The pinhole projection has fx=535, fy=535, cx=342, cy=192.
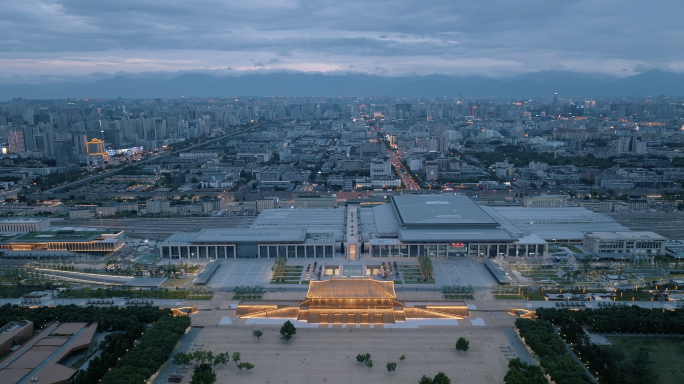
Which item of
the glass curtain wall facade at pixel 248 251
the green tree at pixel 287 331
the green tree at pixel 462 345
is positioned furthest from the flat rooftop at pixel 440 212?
the green tree at pixel 287 331

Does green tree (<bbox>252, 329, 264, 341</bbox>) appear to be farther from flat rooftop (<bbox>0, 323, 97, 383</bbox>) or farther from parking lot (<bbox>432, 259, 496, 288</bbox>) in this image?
parking lot (<bbox>432, 259, 496, 288</bbox>)

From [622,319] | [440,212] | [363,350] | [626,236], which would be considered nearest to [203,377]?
[363,350]

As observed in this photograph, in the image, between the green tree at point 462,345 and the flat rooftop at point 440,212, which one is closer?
the green tree at point 462,345

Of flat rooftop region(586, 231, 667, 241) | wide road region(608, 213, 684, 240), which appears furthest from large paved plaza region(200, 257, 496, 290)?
wide road region(608, 213, 684, 240)

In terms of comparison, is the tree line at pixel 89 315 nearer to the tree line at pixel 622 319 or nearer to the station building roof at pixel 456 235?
the station building roof at pixel 456 235

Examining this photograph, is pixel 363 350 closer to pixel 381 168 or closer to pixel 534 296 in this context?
pixel 534 296
